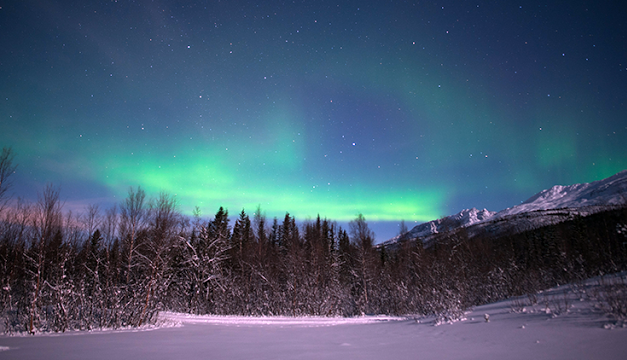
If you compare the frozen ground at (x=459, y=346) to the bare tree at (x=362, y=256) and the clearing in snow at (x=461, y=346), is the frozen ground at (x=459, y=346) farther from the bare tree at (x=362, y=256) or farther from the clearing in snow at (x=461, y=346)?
the bare tree at (x=362, y=256)

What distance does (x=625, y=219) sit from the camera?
11062 millimetres

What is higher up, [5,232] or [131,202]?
[131,202]

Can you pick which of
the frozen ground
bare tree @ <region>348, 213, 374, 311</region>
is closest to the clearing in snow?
the frozen ground

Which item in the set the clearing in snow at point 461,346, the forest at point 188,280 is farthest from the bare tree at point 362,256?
the clearing in snow at point 461,346

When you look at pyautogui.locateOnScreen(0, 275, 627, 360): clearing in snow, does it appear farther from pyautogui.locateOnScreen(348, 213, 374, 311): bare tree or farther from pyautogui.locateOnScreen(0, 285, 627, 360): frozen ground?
pyautogui.locateOnScreen(348, 213, 374, 311): bare tree

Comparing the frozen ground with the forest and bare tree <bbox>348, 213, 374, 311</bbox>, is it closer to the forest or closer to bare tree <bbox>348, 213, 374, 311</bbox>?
the forest

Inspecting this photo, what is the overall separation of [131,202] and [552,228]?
76613 mm

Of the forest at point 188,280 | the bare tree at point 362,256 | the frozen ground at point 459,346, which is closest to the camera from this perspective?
the frozen ground at point 459,346

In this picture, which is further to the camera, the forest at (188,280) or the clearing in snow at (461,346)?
the forest at (188,280)

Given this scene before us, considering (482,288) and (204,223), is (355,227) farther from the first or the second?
(204,223)

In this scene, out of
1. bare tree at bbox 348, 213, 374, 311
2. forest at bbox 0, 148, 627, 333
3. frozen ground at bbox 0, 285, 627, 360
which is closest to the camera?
Result: frozen ground at bbox 0, 285, 627, 360

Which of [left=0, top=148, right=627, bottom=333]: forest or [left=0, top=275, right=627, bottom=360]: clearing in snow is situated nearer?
[left=0, top=275, right=627, bottom=360]: clearing in snow

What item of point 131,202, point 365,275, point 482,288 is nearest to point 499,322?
point 482,288

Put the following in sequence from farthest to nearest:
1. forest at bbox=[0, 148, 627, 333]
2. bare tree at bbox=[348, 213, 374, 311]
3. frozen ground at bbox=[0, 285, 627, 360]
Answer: bare tree at bbox=[348, 213, 374, 311]
forest at bbox=[0, 148, 627, 333]
frozen ground at bbox=[0, 285, 627, 360]
